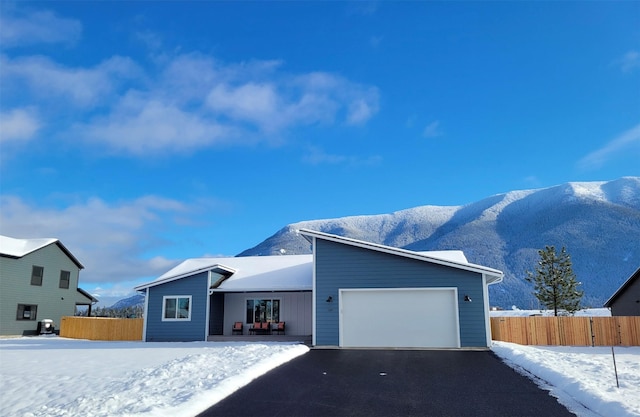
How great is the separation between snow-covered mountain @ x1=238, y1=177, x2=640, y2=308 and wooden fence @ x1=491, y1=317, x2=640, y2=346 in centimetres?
7436

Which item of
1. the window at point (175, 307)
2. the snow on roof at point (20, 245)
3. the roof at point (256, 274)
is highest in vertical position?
the snow on roof at point (20, 245)

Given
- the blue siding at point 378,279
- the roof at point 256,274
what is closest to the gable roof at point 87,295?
the roof at point 256,274

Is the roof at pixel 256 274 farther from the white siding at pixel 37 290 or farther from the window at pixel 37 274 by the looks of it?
the window at pixel 37 274

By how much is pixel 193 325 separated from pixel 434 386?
1314cm

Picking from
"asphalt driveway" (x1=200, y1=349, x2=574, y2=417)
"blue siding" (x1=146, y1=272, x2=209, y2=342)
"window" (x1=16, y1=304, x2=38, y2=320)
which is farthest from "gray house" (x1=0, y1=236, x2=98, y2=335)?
"asphalt driveway" (x1=200, y1=349, x2=574, y2=417)

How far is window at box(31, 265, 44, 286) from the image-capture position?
95.8 feet

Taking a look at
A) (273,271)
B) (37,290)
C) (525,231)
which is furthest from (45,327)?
(525,231)

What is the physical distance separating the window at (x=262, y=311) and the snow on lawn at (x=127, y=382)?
6.89 m

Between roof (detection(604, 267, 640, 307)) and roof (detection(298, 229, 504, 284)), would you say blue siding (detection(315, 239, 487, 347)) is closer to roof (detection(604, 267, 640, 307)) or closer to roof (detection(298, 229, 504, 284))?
roof (detection(298, 229, 504, 284))

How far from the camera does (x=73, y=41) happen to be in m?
15.4

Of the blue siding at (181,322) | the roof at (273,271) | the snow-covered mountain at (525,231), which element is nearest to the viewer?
the roof at (273,271)

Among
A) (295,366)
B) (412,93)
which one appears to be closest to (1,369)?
(295,366)

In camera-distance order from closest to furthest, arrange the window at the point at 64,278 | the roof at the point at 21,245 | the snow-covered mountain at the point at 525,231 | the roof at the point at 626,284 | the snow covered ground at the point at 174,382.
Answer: the snow covered ground at the point at 174,382 < the roof at the point at 626,284 < the roof at the point at 21,245 < the window at the point at 64,278 < the snow-covered mountain at the point at 525,231

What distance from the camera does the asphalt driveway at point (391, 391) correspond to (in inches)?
270
